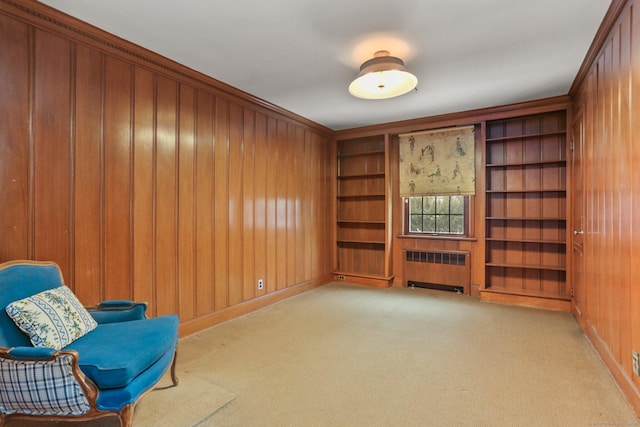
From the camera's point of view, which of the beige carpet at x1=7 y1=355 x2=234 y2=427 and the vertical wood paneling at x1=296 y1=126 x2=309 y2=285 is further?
the vertical wood paneling at x1=296 y1=126 x2=309 y2=285

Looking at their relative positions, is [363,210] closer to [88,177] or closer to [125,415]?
[88,177]

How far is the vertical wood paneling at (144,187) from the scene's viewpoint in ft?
9.10

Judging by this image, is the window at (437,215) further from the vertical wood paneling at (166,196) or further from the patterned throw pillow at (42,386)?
the patterned throw pillow at (42,386)

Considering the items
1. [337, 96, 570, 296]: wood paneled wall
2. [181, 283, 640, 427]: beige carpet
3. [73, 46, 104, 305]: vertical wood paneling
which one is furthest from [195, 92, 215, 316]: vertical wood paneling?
[337, 96, 570, 296]: wood paneled wall

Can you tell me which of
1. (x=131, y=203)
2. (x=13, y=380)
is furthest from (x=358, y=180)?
(x=13, y=380)

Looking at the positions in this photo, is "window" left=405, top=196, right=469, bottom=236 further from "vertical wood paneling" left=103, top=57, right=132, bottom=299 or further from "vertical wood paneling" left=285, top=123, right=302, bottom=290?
"vertical wood paneling" left=103, top=57, right=132, bottom=299

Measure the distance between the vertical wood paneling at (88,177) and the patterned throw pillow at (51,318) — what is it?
0.48 m

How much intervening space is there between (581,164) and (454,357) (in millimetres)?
2425

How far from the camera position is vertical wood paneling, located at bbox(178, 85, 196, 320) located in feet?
10.3

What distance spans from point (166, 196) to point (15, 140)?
1107 millimetres

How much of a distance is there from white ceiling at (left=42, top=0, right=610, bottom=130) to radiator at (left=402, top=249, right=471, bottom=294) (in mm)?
2330

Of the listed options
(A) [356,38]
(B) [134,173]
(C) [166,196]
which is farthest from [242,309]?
(A) [356,38]

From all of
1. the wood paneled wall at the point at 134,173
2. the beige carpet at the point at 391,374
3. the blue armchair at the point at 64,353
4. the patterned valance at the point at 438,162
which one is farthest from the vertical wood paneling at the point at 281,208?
the blue armchair at the point at 64,353

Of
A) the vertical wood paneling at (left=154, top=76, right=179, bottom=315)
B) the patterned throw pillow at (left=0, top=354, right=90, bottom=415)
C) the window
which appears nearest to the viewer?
the patterned throw pillow at (left=0, top=354, right=90, bottom=415)
